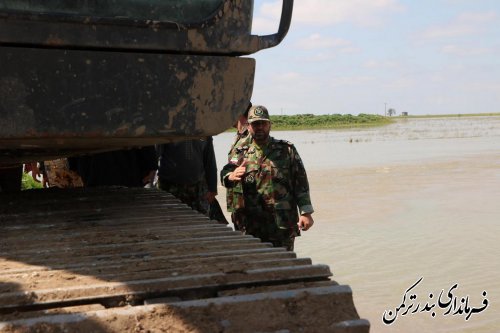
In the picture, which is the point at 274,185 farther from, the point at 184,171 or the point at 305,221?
the point at 184,171

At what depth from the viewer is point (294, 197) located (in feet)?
19.9

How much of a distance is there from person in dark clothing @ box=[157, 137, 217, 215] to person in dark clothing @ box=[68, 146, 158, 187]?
392 millimetres

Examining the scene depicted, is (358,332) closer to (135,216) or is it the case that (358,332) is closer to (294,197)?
(135,216)

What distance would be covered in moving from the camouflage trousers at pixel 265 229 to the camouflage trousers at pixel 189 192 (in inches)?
17.6

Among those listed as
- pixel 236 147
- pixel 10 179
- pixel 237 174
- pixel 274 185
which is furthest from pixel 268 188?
pixel 10 179

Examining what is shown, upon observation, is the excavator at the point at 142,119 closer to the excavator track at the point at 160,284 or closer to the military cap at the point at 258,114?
the excavator track at the point at 160,284

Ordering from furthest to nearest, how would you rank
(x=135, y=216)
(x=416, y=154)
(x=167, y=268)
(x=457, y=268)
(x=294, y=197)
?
(x=416, y=154) < (x=457, y=268) < (x=294, y=197) < (x=135, y=216) < (x=167, y=268)

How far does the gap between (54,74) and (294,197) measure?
4231 mm

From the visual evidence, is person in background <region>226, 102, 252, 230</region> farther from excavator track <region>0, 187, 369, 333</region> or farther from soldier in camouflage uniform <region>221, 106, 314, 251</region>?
excavator track <region>0, 187, 369, 333</region>

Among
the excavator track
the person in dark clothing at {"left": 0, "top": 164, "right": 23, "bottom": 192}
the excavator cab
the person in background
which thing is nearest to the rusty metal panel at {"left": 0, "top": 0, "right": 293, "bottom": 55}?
the excavator cab

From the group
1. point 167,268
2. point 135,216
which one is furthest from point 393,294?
point 167,268

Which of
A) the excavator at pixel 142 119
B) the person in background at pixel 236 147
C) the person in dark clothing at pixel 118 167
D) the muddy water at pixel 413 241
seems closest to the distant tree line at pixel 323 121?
the muddy water at pixel 413 241

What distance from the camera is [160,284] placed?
204 cm

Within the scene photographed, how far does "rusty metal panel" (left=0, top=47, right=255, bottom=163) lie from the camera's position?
6.31 ft
